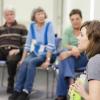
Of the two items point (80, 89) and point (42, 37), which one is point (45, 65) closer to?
point (42, 37)

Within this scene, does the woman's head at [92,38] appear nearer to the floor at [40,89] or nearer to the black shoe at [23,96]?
the black shoe at [23,96]

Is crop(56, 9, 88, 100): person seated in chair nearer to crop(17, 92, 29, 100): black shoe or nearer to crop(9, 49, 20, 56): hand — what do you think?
crop(17, 92, 29, 100): black shoe

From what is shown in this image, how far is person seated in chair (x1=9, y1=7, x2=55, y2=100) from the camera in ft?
12.4

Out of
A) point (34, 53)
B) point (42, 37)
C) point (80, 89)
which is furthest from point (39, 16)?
point (80, 89)

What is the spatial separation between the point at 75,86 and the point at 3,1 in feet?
13.0

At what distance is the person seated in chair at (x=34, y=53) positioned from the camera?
3770mm

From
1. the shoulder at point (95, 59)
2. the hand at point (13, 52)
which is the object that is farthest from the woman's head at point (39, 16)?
the shoulder at point (95, 59)

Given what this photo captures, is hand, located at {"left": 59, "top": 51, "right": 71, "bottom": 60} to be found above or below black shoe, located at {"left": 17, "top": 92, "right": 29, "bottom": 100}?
above

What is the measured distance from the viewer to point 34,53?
4.12 meters

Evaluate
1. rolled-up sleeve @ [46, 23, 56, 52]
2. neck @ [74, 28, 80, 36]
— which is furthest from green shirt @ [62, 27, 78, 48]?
rolled-up sleeve @ [46, 23, 56, 52]

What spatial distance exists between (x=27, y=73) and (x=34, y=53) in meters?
0.41

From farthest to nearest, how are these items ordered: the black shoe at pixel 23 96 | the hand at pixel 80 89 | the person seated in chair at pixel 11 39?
the person seated in chair at pixel 11 39 → the black shoe at pixel 23 96 → the hand at pixel 80 89

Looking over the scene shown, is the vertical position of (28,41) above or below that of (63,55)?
above

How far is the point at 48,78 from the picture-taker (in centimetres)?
468
